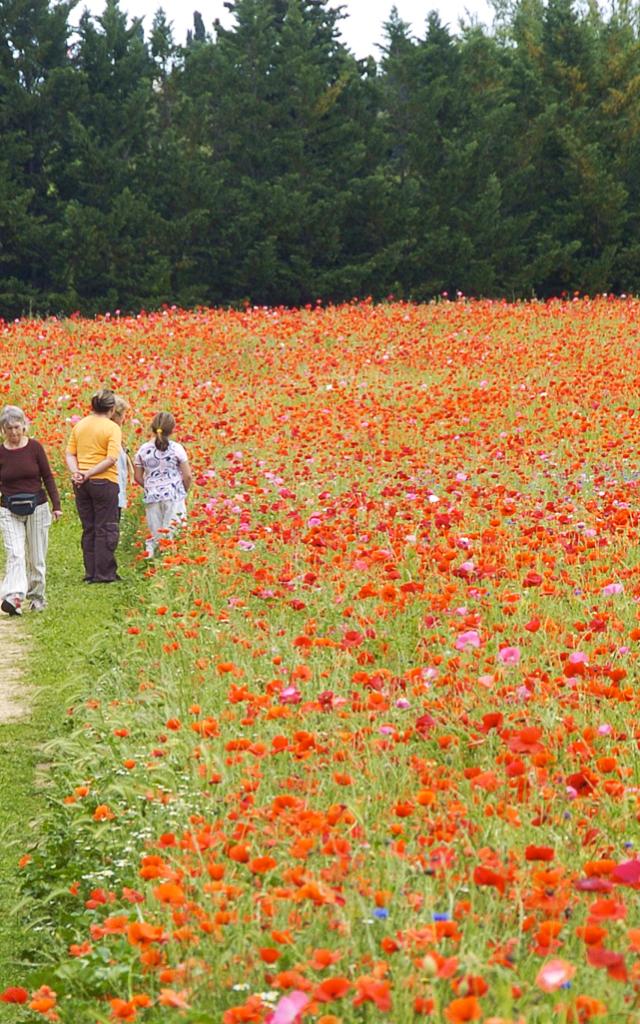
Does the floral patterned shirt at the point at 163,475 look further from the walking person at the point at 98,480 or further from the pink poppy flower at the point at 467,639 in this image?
the pink poppy flower at the point at 467,639

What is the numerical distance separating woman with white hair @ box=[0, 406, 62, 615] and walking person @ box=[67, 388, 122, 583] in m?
0.63

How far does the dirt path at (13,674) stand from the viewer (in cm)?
820

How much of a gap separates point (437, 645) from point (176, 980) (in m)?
Answer: 2.94

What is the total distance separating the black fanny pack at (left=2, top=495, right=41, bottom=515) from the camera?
10594 millimetres

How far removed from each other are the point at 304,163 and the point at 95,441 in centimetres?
2237

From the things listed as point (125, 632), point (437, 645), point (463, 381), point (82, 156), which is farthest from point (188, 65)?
point (437, 645)

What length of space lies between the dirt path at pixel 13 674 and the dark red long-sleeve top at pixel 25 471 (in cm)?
98

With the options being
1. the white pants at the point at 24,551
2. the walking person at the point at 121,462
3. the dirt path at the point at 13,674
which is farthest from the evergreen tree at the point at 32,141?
the dirt path at the point at 13,674

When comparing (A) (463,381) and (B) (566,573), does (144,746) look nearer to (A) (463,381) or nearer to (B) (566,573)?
(B) (566,573)

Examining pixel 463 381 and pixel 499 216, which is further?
pixel 499 216

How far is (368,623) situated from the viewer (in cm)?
705

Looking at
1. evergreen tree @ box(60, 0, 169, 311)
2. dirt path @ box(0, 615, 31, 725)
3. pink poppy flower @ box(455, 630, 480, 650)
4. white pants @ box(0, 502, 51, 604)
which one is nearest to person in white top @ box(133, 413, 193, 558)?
white pants @ box(0, 502, 51, 604)

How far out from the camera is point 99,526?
11.6m

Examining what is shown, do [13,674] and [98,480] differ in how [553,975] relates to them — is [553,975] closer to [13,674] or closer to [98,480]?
[13,674]
